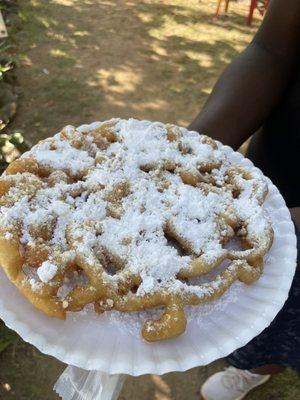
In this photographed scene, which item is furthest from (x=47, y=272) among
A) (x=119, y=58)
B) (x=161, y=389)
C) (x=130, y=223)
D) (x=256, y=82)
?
(x=119, y=58)

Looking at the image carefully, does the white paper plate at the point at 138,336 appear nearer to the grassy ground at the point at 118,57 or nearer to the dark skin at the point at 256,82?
the dark skin at the point at 256,82

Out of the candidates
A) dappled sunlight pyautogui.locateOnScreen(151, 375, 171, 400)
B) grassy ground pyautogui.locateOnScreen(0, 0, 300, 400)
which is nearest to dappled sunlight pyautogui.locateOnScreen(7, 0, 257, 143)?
grassy ground pyautogui.locateOnScreen(0, 0, 300, 400)

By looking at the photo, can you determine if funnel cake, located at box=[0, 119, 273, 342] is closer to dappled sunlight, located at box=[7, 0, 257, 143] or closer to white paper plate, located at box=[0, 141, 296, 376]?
white paper plate, located at box=[0, 141, 296, 376]

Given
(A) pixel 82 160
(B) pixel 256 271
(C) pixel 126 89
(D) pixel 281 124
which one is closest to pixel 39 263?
(A) pixel 82 160

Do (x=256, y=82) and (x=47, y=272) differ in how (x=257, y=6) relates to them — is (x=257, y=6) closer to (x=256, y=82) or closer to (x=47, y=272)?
(x=256, y=82)

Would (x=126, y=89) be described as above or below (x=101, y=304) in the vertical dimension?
below

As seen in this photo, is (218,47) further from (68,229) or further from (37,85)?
(68,229)
